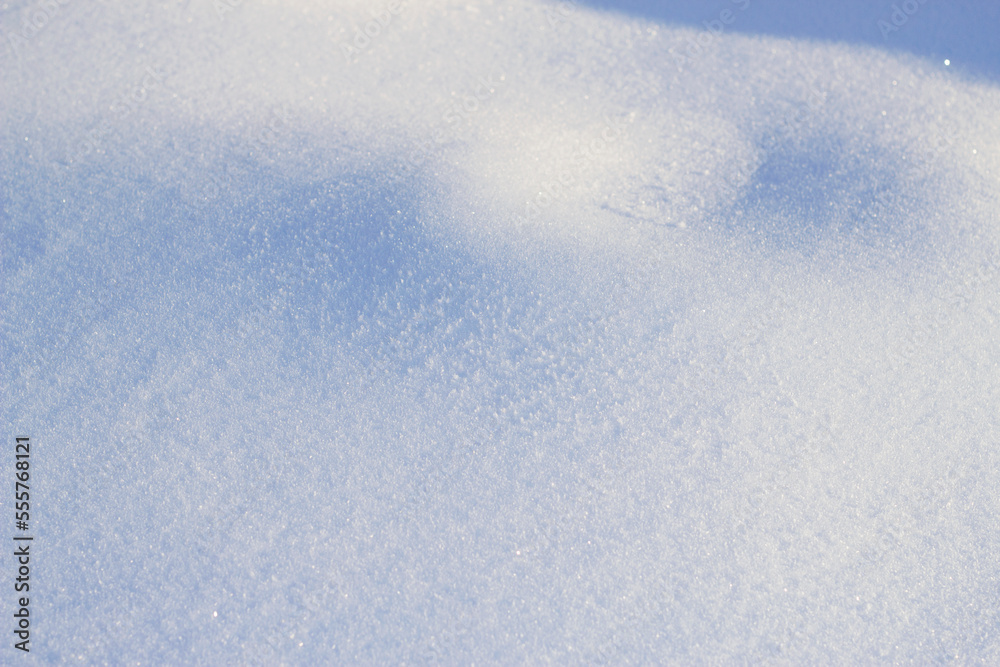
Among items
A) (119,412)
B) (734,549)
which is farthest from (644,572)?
(119,412)

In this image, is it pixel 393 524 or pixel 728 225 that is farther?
pixel 728 225

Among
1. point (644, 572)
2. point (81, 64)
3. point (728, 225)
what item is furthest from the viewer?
point (81, 64)

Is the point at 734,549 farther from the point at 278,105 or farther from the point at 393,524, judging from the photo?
the point at 278,105

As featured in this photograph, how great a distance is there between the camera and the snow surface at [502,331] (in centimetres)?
91

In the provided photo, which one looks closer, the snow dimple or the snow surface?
the snow surface

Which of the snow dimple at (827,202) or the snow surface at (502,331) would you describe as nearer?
the snow surface at (502,331)

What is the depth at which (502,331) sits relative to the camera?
105 cm

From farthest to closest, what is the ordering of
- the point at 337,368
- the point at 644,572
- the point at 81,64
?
the point at 81,64 → the point at 337,368 → the point at 644,572

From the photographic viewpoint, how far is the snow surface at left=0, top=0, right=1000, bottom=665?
906 millimetres

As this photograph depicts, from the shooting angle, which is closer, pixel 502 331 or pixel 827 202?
pixel 502 331

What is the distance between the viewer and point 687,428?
3.26 feet

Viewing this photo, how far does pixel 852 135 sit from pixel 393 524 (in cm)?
114

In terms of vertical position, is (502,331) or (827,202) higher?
(827,202)

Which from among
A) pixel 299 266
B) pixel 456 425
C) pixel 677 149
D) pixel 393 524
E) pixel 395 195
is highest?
pixel 677 149
